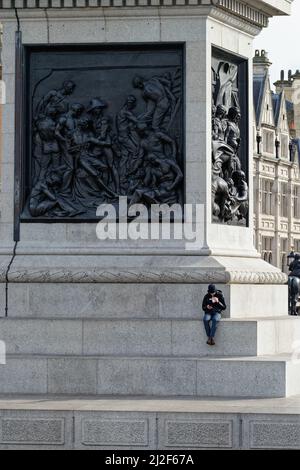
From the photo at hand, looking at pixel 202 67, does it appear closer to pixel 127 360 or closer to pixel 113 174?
pixel 113 174

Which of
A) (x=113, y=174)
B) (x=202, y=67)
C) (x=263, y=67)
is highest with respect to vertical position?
(x=263, y=67)

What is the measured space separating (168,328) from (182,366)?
2.54 feet

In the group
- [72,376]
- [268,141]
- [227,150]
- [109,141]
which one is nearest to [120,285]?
[72,376]

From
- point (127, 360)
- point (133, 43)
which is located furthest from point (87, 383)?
point (133, 43)

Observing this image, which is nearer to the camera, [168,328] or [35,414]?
[35,414]

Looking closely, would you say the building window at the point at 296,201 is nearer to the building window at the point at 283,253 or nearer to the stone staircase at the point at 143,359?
the building window at the point at 283,253

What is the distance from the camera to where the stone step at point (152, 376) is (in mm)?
23656

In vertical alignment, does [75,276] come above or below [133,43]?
below

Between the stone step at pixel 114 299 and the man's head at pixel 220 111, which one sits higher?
the man's head at pixel 220 111

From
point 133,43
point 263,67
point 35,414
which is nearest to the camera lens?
point 35,414

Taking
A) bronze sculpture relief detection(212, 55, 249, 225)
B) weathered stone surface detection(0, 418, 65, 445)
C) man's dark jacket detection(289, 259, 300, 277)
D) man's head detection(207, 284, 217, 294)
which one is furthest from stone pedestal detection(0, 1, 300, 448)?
man's dark jacket detection(289, 259, 300, 277)

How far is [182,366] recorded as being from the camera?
23797 millimetres

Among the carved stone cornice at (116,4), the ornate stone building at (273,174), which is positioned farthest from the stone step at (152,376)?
the ornate stone building at (273,174)

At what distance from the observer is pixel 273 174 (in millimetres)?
103812
